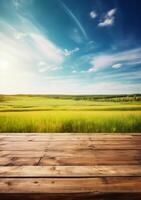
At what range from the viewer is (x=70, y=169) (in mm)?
1696

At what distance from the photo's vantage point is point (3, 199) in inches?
48.2

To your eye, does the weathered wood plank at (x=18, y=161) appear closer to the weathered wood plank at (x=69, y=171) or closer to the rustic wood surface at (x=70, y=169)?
the rustic wood surface at (x=70, y=169)

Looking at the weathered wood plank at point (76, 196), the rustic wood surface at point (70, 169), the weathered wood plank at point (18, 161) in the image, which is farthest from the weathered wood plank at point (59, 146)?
the weathered wood plank at point (76, 196)

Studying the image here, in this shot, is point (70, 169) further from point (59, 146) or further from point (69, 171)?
point (59, 146)

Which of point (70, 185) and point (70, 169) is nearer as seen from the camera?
point (70, 185)

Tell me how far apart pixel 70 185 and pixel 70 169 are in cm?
32

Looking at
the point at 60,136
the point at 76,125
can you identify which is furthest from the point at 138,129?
the point at 60,136

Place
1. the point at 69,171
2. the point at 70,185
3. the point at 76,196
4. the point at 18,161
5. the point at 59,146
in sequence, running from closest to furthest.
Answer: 1. the point at 76,196
2. the point at 70,185
3. the point at 69,171
4. the point at 18,161
5. the point at 59,146

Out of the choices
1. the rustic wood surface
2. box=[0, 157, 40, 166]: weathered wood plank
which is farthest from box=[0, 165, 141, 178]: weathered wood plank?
box=[0, 157, 40, 166]: weathered wood plank

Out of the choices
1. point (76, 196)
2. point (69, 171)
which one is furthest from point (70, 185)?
point (69, 171)

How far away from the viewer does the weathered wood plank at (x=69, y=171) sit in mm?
1567

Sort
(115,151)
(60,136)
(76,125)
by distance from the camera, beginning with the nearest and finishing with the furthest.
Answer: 1. (115,151)
2. (60,136)
3. (76,125)

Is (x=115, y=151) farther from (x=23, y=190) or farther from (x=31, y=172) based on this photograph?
(x=23, y=190)

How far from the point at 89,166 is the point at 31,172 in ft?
1.60
